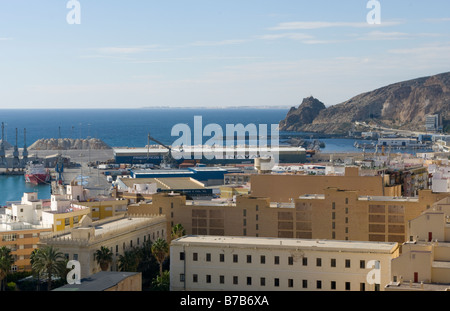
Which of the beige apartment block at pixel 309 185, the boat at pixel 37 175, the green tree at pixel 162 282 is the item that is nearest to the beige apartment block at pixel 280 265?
the green tree at pixel 162 282

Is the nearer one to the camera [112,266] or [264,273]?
[264,273]

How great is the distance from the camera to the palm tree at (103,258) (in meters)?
32.1

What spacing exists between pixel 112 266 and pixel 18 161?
8380cm

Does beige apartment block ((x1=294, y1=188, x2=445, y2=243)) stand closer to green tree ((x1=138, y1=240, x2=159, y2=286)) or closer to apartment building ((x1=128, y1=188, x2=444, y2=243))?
apartment building ((x1=128, y1=188, x2=444, y2=243))

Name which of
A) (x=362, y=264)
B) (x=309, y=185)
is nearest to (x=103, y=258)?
(x=362, y=264)

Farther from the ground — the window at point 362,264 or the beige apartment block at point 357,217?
the beige apartment block at point 357,217

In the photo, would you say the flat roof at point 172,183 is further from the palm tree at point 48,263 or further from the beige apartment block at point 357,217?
Answer: the palm tree at point 48,263

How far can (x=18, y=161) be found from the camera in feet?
372

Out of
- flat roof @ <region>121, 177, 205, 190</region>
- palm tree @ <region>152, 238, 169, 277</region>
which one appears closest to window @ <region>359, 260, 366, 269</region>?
palm tree @ <region>152, 238, 169, 277</region>

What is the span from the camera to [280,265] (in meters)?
30.9

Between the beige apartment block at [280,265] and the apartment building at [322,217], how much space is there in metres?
5.61
